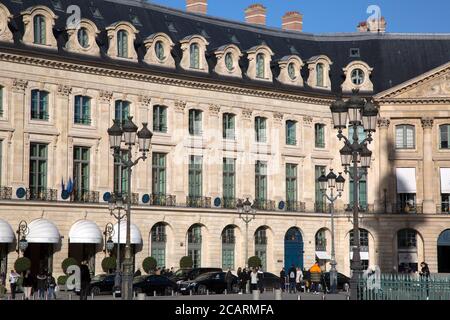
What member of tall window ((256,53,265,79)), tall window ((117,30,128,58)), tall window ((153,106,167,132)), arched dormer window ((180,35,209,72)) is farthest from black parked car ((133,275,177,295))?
tall window ((256,53,265,79))

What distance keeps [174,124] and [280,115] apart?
342 inches

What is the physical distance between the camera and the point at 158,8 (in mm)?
64250

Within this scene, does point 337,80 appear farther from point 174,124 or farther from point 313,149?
point 174,124

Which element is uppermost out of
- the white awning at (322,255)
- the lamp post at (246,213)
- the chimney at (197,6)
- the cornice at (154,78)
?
the chimney at (197,6)

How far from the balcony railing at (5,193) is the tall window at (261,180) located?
18084 mm

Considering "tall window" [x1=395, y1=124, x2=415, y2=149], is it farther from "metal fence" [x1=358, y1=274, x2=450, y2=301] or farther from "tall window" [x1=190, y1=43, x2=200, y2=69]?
"metal fence" [x1=358, y1=274, x2=450, y2=301]

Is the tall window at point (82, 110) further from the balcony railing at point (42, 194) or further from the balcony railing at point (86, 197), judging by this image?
the balcony railing at point (42, 194)

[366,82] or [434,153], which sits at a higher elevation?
[366,82]

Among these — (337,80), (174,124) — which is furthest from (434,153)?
(174,124)

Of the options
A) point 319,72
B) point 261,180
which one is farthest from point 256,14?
point 261,180

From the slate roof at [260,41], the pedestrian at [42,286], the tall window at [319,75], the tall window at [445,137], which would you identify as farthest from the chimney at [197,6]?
the pedestrian at [42,286]

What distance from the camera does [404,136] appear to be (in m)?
69.0

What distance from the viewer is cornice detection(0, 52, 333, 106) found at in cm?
5362

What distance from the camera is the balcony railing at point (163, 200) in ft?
193
